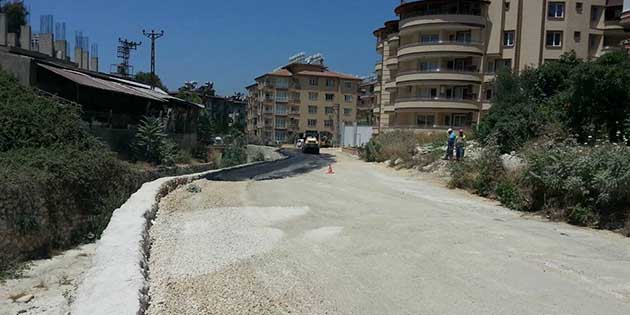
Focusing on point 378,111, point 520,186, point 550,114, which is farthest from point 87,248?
point 378,111

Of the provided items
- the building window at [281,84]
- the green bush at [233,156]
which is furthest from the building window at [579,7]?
the building window at [281,84]

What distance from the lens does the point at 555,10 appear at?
2248 inches

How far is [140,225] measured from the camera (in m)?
8.62

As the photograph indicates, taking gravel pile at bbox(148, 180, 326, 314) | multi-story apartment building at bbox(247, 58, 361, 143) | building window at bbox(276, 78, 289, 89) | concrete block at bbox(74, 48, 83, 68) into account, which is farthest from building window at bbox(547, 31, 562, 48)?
building window at bbox(276, 78, 289, 89)

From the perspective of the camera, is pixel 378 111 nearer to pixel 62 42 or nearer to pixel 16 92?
pixel 62 42

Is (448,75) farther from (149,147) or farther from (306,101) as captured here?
(306,101)

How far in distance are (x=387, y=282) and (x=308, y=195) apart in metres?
9.57

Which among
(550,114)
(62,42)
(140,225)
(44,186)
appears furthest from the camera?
(62,42)

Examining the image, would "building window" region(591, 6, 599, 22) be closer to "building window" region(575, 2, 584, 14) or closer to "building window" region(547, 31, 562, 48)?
"building window" region(575, 2, 584, 14)

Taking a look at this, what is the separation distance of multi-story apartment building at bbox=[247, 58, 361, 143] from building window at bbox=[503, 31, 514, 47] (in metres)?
49.5

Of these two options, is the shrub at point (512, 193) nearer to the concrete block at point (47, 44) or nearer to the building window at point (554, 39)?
the building window at point (554, 39)

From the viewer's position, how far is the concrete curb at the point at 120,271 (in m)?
4.93

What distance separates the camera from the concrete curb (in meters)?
4.93

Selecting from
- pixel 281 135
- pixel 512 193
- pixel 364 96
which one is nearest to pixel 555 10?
pixel 512 193
